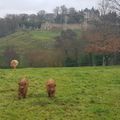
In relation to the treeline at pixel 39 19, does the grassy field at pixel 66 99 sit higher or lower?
lower

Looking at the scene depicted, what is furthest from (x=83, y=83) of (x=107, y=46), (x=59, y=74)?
(x=107, y=46)

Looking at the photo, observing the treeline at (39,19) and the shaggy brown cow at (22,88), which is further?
the treeline at (39,19)

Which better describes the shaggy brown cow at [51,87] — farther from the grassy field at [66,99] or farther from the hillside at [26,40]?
the hillside at [26,40]

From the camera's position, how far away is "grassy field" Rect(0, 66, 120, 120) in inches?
520

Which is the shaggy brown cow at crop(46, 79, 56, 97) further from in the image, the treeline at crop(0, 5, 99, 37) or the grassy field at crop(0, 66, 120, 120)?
the treeline at crop(0, 5, 99, 37)

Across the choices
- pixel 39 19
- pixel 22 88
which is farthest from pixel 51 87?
pixel 39 19

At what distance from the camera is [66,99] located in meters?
15.1

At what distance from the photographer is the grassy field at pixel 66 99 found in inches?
520

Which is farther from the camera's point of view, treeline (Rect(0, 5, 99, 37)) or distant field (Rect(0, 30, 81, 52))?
treeline (Rect(0, 5, 99, 37))

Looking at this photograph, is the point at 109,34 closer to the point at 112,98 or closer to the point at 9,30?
the point at 112,98

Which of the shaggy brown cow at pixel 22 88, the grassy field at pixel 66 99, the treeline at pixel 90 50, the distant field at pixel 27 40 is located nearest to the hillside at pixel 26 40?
Answer: the distant field at pixel 27 40

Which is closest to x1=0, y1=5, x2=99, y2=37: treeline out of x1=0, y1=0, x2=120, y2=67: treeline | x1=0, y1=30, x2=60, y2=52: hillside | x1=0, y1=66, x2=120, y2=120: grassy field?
x1=0, y1=30, x2=60, y2=52: hillside

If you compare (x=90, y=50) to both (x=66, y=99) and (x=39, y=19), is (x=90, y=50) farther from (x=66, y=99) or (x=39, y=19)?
(x=39, y=19)

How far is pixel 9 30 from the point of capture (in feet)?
375
